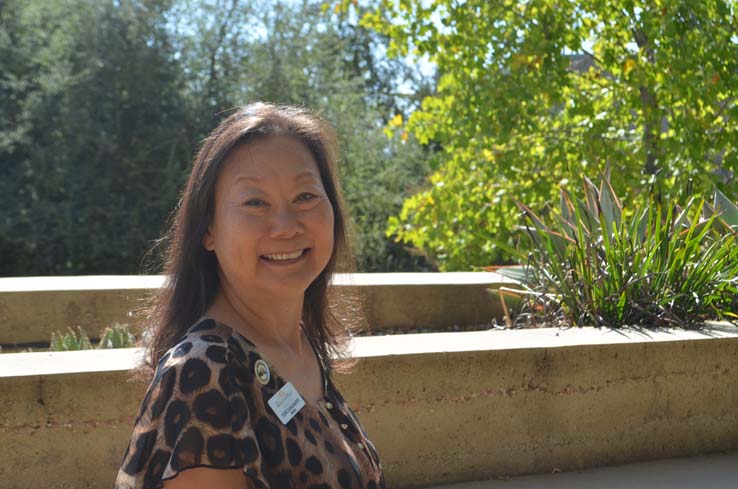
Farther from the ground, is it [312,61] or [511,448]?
[312,61]

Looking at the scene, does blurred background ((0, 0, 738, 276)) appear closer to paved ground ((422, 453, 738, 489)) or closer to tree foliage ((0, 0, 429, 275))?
tree foliage ((0, 0, 429, 275))

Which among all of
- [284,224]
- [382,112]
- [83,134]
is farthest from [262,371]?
[382,112]

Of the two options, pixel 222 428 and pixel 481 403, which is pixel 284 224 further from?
pixel 481 403

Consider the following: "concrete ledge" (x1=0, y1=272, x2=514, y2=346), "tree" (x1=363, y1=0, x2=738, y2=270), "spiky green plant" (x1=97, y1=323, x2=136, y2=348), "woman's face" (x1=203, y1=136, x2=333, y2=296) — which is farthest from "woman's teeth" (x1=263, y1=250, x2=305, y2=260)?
"tree" (x1=363, y1=0, x2=738, y2=270)

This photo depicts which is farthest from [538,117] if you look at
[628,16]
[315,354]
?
[315,354]

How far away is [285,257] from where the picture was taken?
1.99 meters

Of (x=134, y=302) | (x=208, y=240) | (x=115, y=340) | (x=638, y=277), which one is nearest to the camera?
(x=208, y=240)

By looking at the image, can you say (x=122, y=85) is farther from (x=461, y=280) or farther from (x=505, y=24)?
(x=461, y=280)

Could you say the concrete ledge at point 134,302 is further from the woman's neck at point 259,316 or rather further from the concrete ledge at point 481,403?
the woman's neck at point 259,316

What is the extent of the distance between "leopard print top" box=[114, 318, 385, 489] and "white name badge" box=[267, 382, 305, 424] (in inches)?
0.5

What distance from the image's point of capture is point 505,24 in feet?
30.9

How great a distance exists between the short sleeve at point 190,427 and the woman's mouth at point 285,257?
14.2 inches

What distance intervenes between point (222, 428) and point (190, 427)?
6 centimetres

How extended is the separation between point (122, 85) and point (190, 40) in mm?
1593
